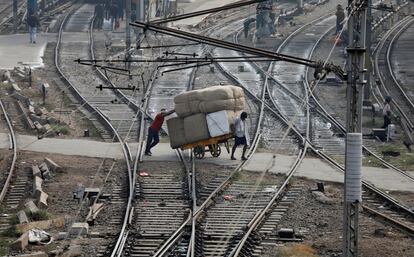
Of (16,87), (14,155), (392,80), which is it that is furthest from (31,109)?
(392,80)

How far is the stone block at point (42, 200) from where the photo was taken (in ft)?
70.2

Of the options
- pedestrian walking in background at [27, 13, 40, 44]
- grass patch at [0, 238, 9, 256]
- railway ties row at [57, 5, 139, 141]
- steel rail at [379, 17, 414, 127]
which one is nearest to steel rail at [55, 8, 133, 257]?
railway ties row at [57, 5, 139, 141]

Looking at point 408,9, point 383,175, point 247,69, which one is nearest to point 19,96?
point 247,69

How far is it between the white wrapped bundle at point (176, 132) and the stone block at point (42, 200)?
14.3 feet

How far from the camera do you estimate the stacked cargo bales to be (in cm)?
2561

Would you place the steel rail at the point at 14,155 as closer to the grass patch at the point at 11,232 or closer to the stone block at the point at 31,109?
the stone block at the point at 31,109

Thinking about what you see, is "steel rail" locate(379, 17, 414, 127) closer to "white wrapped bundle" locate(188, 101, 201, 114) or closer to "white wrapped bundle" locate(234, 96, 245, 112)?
"white wrapped bundle" locate(234, 96, 245, 112)

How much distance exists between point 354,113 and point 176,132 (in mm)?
11118

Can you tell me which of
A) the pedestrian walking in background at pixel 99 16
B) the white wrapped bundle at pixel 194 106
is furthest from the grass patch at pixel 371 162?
the pedestrian walking in background at pixel 99 16

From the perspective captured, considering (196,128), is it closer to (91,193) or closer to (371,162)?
(371,162)

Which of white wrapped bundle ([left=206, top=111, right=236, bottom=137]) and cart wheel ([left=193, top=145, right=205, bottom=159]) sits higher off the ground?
white wrapped bundle ([left=206, top=111, right=236, bottom=137])

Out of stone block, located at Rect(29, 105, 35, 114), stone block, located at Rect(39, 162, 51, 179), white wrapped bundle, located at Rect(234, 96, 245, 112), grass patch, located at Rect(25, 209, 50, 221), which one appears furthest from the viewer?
stone block, located at Rect(29, 105, 35, 114)

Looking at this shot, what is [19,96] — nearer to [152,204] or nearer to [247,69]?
[247,69]

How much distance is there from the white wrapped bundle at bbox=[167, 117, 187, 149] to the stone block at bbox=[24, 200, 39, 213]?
5166mm
